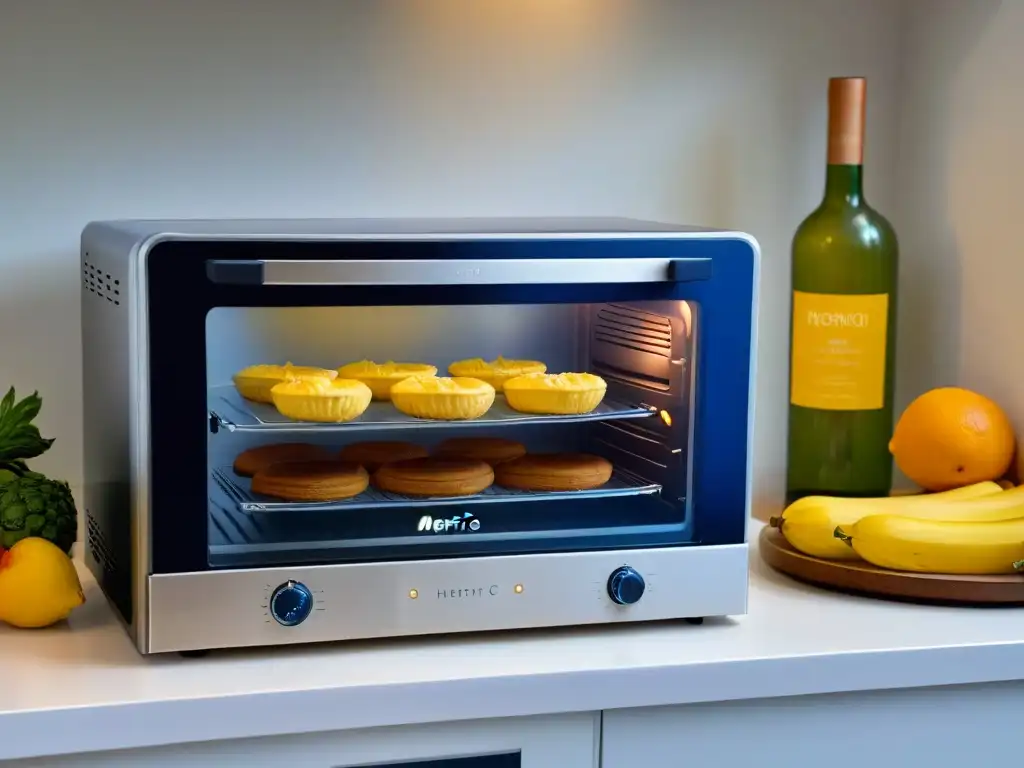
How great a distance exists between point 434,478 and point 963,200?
0.85 m

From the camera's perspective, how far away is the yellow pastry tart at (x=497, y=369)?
1.31 m

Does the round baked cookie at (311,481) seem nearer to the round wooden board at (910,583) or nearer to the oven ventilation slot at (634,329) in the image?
the oven ventilation slot at (634,329)

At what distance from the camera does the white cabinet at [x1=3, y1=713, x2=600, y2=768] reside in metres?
1.07

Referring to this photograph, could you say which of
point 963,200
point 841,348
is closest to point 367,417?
point 841,348

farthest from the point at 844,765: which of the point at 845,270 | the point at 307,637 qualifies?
the point at 845,270

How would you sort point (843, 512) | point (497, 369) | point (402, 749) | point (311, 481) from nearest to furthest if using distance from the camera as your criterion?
point (402, 749), point (311, 481), point (497, 369), point (843, 512)

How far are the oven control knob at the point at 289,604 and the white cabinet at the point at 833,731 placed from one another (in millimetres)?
283

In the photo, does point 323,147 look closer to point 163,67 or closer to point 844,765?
point 163,67

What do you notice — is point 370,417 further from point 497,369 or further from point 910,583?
point 910,583

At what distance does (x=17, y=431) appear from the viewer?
4.47 ft

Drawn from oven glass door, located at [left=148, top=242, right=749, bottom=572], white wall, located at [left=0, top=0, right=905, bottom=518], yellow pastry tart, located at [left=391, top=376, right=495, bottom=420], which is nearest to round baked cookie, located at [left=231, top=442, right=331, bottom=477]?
oven glass door, located at [left=148, top=242, right=749, bottom=572]

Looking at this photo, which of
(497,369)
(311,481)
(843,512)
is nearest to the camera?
(311,481)

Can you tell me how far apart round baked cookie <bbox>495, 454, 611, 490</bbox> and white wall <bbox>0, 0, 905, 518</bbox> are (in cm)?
46

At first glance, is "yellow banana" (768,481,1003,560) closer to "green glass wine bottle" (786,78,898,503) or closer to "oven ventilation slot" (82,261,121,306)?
"green glass wine bottle" (786,78,898,503)
